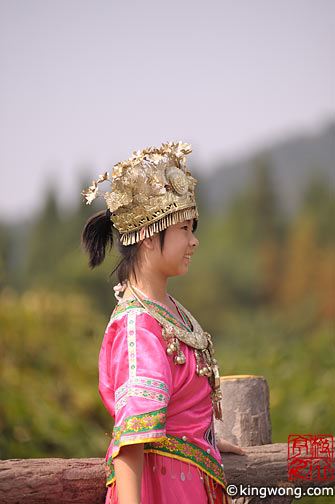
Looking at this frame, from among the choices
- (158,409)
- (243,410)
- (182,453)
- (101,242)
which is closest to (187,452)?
(182,453)

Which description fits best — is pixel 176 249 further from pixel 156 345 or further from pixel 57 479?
pixel 57 479

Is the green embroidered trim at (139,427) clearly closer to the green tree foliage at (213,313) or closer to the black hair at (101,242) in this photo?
the black hair at (101,242)

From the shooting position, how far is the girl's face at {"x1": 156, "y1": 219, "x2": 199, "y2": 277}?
1.61m

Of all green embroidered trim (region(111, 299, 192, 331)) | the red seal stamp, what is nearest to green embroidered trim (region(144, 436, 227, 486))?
green embroidered trim (region(111, 299, 192, 331))

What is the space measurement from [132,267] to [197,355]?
293mm

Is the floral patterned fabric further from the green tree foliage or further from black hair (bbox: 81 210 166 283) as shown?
the green tree foliage

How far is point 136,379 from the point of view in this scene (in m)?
1.42

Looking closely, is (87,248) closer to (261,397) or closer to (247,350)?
(261,397)

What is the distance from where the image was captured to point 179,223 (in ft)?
5.31

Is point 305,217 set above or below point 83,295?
above

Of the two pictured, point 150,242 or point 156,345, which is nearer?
point 156,345

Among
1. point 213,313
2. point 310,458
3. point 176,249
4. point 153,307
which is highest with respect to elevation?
point 213,313

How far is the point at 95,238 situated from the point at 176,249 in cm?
25

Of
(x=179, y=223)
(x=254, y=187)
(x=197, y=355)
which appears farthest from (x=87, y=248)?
(x=254, y=187)
